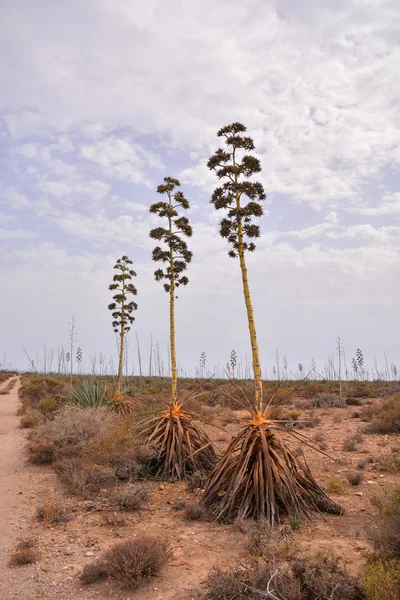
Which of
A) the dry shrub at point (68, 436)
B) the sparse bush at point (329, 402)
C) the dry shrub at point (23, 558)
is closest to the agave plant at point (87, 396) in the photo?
the dry shrub at point (68, 436)

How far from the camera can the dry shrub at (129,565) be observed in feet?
14.7

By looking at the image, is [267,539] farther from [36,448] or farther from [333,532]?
[36,448]

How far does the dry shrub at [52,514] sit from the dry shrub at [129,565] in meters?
1.91

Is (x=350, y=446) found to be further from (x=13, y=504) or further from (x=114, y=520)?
(x=13, y=504)

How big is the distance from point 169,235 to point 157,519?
19.7ft

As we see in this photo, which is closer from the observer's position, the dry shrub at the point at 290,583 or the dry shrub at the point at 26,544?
the dry shrub at the point at 290,583

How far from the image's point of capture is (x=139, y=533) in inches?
232

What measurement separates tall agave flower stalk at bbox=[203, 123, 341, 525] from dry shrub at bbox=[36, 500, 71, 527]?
218cm

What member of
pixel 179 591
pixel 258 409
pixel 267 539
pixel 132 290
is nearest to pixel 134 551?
pixel 179 591

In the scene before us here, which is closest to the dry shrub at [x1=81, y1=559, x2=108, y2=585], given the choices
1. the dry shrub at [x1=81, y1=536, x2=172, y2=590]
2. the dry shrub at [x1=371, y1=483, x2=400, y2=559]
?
the dry shrub at [x1=81, y1=536, x2=172, y2=590]

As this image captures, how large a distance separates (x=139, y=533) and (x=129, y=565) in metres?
1.42

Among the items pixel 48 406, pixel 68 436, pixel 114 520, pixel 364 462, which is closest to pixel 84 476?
pixel 114 520

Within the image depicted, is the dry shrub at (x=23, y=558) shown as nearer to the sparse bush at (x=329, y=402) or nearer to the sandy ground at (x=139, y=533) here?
the sandy ground at (x=139, y=533)

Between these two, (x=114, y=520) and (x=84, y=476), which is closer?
(x=114, y=520)
